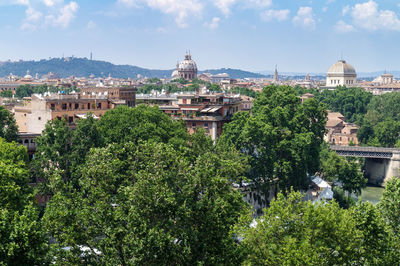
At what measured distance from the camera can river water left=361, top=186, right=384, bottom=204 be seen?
7053 cm

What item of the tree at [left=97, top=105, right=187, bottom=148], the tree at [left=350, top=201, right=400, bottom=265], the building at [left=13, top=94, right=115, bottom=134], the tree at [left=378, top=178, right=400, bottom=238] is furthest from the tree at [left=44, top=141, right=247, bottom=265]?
the building at [left=13, top=94, right=115, bottom=134]

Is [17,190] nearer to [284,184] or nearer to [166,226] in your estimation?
[166,226]

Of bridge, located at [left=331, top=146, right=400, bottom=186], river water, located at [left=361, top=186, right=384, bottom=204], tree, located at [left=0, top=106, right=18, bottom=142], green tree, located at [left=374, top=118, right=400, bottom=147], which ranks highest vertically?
tree, located at [left=0, top=106, right=18, bottom=142]

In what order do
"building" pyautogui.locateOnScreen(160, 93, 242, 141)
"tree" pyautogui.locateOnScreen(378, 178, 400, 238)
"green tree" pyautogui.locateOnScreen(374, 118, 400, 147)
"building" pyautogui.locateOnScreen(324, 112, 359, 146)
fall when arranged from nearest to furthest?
"tree" pyautogui.locateOnScreen(378, 178, 400, 238)
"building" pyautogui.locateOnScreen(160, 93, 242, 141)
"green tree" pyautogui.locateOnScreen(374, 118, 400, 147)
"building" pyautogui.locateOnScreen(324, 112, 359, 146)

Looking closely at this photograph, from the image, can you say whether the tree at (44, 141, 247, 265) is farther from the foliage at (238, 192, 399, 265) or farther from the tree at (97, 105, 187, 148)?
the tree at (97, 105, 187, 148)

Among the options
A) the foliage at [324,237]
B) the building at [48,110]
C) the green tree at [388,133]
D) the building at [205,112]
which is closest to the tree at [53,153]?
the building at [48,110]

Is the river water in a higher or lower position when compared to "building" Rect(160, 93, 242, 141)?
lower

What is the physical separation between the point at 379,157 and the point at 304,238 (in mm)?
54820

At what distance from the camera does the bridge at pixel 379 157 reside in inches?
3118

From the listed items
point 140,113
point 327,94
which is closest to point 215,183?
point 140,113

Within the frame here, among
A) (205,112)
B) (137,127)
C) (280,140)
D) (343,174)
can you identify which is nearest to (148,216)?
(137,127)

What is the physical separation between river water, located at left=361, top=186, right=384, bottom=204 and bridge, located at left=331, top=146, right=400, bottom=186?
2.33 m

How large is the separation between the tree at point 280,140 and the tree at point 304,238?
27.1 m

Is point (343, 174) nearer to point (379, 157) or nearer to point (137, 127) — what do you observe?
point (379, 157)
